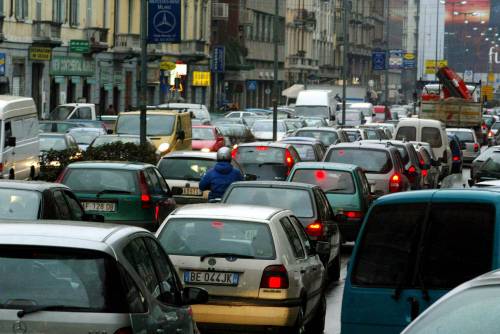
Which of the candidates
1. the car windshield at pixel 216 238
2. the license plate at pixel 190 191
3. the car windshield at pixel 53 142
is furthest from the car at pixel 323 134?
the car windshield at pixel 216 238

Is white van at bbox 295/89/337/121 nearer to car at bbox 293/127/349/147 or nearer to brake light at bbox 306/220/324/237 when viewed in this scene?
car at bbox 293/127/349/147

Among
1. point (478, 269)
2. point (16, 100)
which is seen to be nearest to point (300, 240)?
point (478, 269)

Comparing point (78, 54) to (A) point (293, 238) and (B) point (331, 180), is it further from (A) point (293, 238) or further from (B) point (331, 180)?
(A) point (293, 238)

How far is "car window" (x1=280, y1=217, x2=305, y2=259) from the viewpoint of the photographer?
12875 millimetres

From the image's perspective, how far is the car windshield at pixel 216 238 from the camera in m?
12.3

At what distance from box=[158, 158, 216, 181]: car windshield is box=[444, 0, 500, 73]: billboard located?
159 metres

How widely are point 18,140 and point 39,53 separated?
28.0m

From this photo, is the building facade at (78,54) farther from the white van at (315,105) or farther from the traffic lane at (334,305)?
the traffic lane at (334,305)

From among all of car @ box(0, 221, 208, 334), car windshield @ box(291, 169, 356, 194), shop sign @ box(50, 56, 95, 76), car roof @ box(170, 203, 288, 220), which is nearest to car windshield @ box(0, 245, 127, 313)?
car @ box(0, 221, 208, 334)

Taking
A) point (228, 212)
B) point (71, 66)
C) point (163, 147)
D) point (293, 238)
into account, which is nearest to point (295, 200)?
point (293, 238)

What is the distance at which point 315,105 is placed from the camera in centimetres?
7044

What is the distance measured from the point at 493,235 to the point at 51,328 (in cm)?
336

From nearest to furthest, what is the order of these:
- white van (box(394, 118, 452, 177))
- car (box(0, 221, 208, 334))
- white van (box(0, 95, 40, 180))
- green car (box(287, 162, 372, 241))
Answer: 1. car (box(0, 221, 208, 334))
2. green car (box(287, 162, 372, 241))
3. white van (box(0, 95, 40, 180))
4. white van (box(394, 118, 452, 177))

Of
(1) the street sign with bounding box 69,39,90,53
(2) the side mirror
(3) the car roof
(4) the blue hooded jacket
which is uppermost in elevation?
(1) the street sign with bounding box 69,39,90,53
